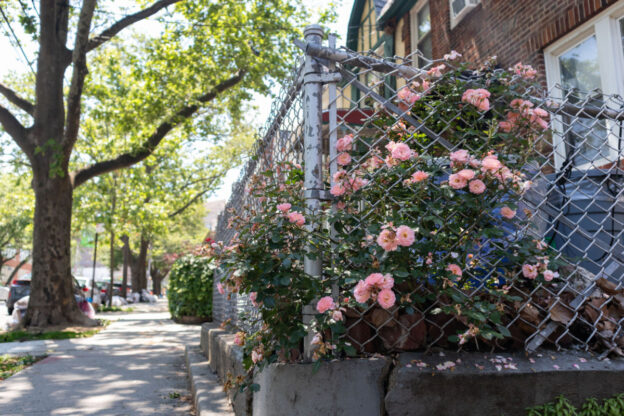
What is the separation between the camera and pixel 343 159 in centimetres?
230

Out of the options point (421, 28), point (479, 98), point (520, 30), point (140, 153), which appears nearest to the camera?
point (479, 98)

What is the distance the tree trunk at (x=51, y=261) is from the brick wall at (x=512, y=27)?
8198 mm

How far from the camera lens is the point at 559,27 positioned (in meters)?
6.16

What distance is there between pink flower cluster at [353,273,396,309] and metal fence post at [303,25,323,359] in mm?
281

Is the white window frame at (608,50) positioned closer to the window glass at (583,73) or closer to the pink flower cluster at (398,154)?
the window glass at (583,73)

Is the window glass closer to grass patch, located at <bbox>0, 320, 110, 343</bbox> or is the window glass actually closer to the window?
the window

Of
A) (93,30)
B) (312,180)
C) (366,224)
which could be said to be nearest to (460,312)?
(366,224)

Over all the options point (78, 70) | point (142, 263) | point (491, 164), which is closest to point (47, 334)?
point (78, 70)

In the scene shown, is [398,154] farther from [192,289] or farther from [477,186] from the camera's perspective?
[192,289]

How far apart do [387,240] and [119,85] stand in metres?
13.6

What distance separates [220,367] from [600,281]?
279 cm

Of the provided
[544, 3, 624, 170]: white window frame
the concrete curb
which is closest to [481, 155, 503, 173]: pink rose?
the concrete curb

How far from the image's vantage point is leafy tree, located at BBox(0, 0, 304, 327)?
10.1m

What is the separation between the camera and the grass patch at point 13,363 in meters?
5.13
